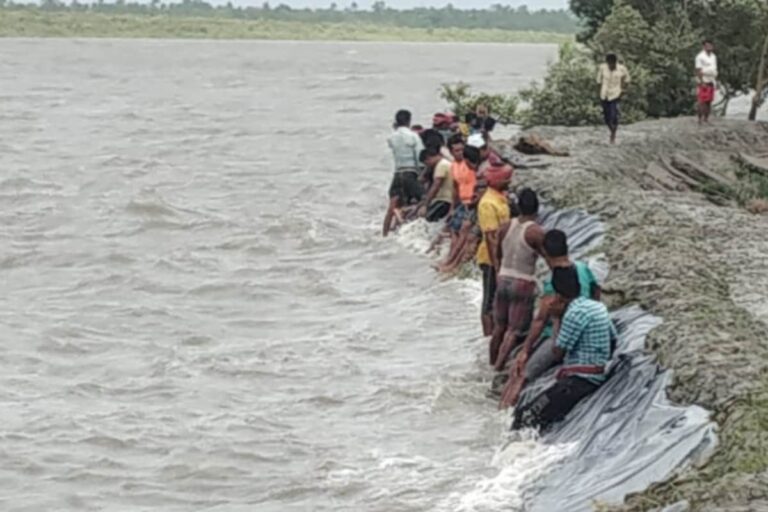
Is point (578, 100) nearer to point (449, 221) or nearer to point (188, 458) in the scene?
point (449, 221)

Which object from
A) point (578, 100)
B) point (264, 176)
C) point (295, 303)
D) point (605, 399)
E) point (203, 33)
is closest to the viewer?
point (605, 399)

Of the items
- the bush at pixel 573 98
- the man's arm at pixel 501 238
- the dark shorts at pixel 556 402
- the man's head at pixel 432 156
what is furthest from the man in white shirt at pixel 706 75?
the dark shorts at pixel 556 402

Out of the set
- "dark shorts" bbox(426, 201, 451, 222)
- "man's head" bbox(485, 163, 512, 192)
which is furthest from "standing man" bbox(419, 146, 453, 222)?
"man's head" bbox(485, 163, 512, 192)

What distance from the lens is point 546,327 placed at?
12.0 metres

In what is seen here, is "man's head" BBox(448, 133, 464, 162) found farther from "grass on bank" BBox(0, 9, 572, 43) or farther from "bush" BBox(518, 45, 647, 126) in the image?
"grass on bank" BBox(0, 9, 572, 43)

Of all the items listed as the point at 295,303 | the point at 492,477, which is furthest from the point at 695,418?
the point at 295,303

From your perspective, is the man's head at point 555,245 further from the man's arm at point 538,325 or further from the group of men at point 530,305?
the man's arm at point 538,325

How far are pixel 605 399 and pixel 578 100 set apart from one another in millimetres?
19171

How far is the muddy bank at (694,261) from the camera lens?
876 centimetres

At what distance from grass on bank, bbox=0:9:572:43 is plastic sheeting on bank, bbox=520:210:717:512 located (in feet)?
344

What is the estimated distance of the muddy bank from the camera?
28.7ft

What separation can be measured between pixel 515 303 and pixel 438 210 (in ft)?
24.7

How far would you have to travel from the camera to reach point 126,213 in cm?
2706

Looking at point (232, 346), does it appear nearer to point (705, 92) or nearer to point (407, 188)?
point (407, 188)
